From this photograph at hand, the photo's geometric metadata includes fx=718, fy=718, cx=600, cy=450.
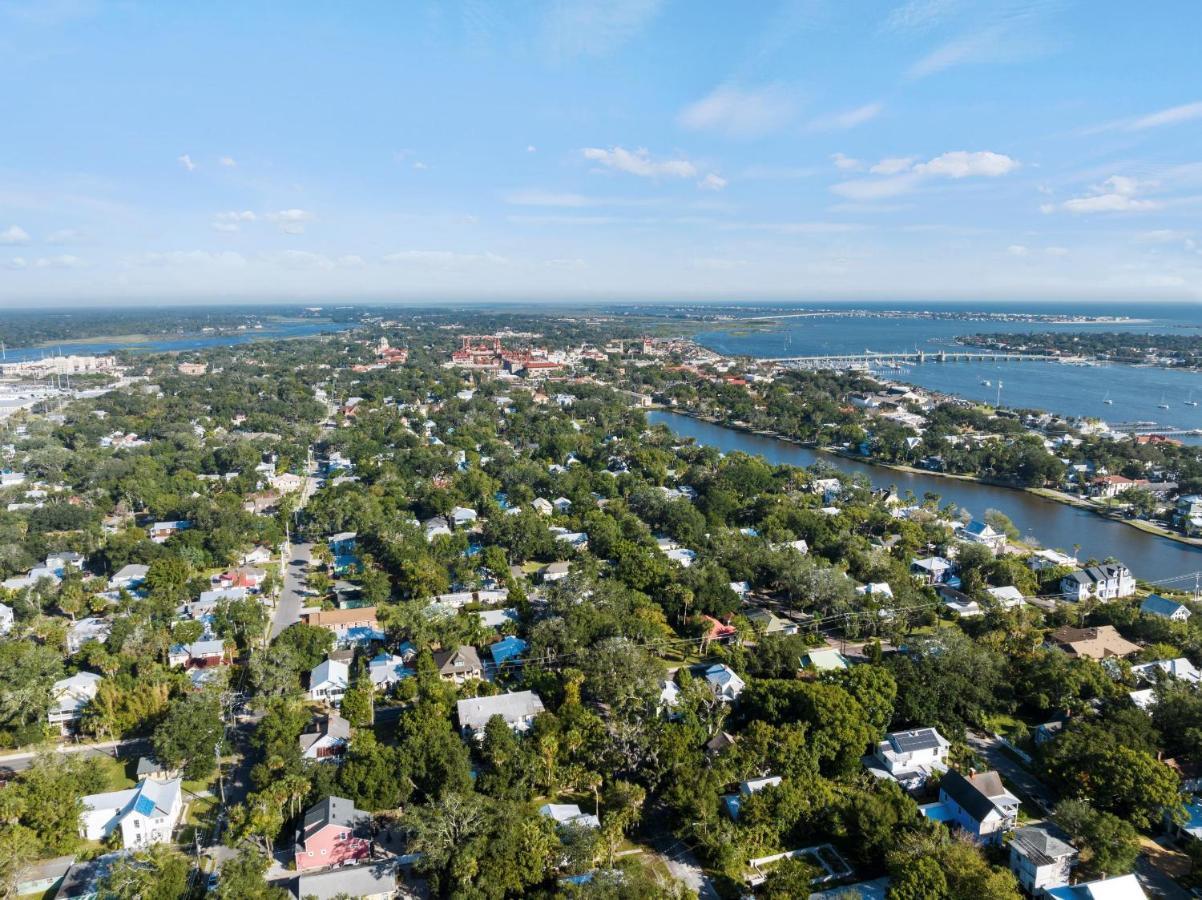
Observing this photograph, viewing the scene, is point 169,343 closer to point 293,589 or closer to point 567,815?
point 293,589

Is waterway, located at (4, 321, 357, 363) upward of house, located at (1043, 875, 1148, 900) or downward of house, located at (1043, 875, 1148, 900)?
upward

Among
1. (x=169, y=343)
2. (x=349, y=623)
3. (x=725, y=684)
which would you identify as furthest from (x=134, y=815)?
(x=169, y=343)

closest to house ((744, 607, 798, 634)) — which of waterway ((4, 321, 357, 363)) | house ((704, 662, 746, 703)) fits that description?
house ((704, 662, 746, 703))

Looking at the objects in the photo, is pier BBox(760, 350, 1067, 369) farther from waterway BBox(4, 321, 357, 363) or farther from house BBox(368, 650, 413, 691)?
waterway BBox(4, 321, 357, 363)

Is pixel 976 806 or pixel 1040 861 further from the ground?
pixel 976 806

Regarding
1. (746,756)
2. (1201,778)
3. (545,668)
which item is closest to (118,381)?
(545,668)

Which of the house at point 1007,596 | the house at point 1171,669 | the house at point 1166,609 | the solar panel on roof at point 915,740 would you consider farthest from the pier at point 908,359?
the solar panel on roof at point 915,740

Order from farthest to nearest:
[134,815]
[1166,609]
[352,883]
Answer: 1. [1166,609]
2. [134,815]
3. [352,883]

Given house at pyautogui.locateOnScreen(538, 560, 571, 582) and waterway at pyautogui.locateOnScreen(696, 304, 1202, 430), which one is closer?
house at pyautogui.locateOnScreen(538, 560, 571, 582)
